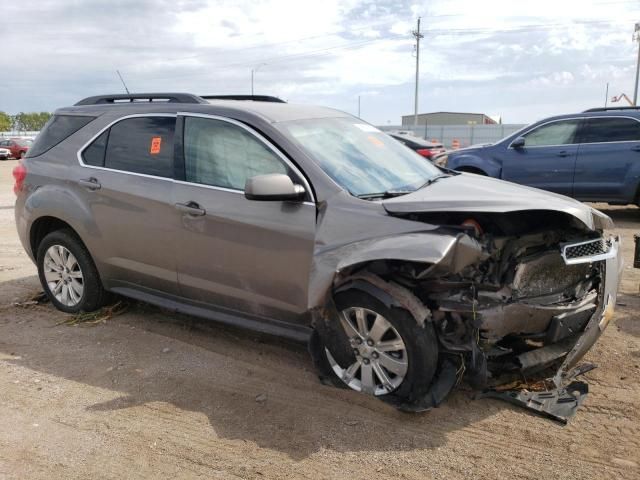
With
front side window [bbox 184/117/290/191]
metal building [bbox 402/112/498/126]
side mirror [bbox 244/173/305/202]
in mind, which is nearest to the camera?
side mirror [bbox 244/173/305/202]

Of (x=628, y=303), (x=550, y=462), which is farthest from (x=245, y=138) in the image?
(x=628, y=303)

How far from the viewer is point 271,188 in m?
3.52

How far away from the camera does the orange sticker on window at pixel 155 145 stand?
14.6 feet

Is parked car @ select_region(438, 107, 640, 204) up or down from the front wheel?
up

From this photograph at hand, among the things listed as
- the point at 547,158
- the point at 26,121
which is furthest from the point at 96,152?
the point at 26,121

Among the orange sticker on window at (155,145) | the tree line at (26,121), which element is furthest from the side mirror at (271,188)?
the tree line at (26,121)

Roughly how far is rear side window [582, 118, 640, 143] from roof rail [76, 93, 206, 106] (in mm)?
7564

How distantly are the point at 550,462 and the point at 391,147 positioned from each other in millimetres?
2569

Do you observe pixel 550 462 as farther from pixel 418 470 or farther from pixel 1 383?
pixel 1 383

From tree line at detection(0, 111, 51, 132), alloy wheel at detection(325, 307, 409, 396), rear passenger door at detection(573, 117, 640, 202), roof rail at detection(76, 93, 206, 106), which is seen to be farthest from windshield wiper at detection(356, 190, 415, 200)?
tree line at detection(0, 111, 51, 132)

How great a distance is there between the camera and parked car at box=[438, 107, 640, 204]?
948cm

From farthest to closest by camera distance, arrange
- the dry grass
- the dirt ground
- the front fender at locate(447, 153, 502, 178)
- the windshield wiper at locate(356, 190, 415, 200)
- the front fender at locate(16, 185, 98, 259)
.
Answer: the front fender at locate(447, 153, 502, 178)
the dry grass
the front fender at locate(16, 185, 98, 259)
the windshield wiper at locate(356, 190, 415, 200)
the dirt ground

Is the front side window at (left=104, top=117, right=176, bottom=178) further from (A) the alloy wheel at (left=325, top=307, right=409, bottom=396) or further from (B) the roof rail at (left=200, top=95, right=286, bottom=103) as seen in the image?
(A) the alloy wheel at (left=325, top=307, right=409, bottom=396)

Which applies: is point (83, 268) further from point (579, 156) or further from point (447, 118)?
point (447, 118)
